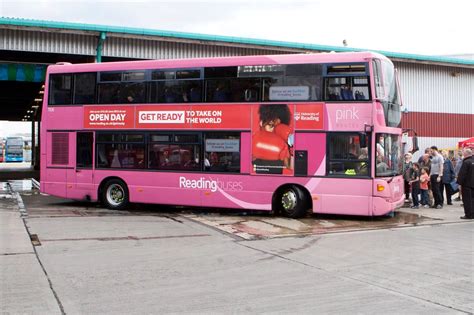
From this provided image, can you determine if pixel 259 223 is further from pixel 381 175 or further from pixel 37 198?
pixel 37 198

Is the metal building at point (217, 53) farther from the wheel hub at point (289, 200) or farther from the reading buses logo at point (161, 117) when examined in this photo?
the reading buses logo at point (161, 117)

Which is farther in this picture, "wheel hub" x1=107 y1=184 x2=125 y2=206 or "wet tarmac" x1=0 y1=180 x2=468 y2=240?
"wheel hub" x1=107 y1=184 x2=125 y2=206

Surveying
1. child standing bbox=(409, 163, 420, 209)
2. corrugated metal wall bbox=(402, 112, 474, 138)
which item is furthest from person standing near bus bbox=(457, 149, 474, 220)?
corrugated metal wall bbox=(402, 112, 474, 138)

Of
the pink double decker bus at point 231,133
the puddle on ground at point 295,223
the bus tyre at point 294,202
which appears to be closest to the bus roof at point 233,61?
the pink double decker bus at point 231,133

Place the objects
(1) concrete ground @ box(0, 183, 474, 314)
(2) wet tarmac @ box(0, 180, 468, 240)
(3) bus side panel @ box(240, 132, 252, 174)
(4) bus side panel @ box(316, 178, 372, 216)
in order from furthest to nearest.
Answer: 1. (3) bus side panel @ box(240, 132, 252, 174)
2. (4) bus side panel @ box(316, 178, 372, 216)
3. (2) wet tarmac @ box(0, 180, 468, 240)
4. (1) concrete ground @ box(0, 183, 474, 314)

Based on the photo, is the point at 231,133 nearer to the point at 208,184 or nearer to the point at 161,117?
the point at 208,184

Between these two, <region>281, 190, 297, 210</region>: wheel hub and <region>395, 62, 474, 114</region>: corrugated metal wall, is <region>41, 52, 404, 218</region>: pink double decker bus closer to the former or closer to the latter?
<region>281, 190, 297, 210</region>: wheel hub

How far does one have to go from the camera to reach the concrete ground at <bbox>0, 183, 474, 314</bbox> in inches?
219

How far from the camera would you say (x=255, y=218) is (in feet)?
41.4

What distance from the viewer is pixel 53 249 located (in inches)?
328

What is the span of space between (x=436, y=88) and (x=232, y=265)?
76.4 feet

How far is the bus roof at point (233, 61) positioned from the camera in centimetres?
1176

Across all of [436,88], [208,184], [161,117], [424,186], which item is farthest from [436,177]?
[436,88]

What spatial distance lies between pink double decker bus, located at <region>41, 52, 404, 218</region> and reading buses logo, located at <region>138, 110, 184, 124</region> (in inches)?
1.1
